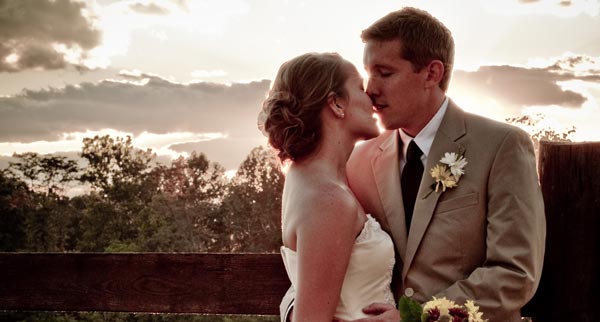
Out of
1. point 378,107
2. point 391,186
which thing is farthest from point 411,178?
point 378,107

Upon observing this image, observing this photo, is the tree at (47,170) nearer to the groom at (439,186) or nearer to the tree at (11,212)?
the tree at (11,212)

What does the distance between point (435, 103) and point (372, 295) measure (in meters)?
1.23

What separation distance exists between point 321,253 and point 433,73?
145cm

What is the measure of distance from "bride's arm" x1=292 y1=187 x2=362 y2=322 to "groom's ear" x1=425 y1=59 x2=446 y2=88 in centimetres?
113

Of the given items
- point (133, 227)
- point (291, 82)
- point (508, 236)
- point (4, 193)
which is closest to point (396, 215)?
point (508, 236)

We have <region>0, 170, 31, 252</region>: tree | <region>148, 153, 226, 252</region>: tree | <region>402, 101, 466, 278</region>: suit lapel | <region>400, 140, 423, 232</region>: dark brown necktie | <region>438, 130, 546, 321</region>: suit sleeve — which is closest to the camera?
<region>438, 130, 546, 321</region>: suit sleeve

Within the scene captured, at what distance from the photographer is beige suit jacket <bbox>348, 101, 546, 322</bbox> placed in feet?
10.0

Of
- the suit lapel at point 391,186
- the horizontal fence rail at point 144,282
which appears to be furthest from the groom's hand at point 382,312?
the horizontal fence rail at point 144,282

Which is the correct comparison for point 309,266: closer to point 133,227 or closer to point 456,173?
point 456,173

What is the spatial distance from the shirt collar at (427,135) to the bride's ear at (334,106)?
1.89 ft

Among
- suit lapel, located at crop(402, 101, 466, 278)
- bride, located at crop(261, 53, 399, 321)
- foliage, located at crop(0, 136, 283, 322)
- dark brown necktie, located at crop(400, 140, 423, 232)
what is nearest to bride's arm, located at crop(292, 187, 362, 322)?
bride, located at crop(261, 53, 399, 321)

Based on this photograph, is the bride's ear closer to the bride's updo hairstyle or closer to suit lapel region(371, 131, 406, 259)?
the bride's updo hairstyle

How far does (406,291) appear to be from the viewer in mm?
3242

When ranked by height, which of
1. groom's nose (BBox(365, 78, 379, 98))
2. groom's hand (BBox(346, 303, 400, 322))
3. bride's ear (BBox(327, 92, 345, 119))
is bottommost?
groom's hand (BBox(346, 303, 400, 322))
